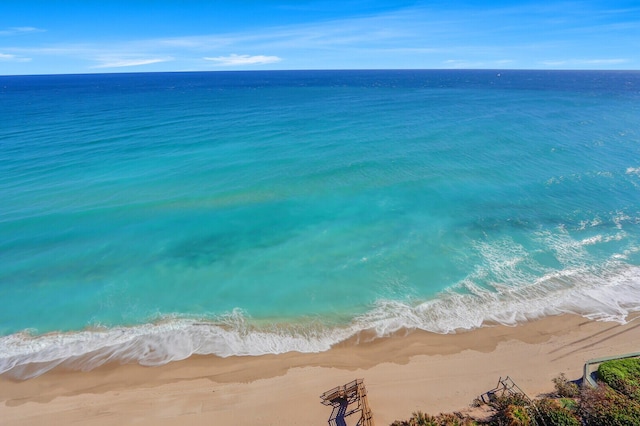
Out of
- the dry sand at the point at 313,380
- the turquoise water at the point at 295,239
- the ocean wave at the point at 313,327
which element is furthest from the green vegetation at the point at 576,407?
the turquoise water at the point at 295,239

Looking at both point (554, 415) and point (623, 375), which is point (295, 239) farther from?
point (623, 375)

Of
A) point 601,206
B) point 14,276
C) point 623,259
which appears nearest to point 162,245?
point 14,276

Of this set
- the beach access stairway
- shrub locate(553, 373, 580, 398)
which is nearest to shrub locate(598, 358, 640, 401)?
shrub locate(553, 373, 580, 398)

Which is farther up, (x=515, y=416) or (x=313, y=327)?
(x=515, y=416)

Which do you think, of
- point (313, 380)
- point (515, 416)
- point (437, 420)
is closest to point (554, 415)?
point (515, 416)

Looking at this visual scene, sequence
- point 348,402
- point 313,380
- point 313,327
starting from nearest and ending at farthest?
point 348,402 → point 313,380 → point 313,327

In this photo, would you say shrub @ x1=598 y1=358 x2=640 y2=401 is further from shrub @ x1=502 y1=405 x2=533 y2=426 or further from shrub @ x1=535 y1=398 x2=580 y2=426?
shrub @ x1=502 y1=405 x2=533 y2=426

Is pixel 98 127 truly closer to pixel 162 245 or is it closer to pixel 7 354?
pixel 162 245
